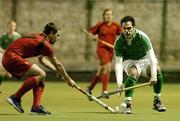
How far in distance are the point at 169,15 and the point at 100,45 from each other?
949 centimetres

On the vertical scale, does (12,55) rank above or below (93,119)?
above

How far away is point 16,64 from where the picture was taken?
1423 centimetres

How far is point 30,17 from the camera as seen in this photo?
1171 inches

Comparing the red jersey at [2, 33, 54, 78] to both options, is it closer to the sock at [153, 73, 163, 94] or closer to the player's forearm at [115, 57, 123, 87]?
the player's forearm at [115, 57, 123, 87]

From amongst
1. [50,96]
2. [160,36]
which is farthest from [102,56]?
[160,36]

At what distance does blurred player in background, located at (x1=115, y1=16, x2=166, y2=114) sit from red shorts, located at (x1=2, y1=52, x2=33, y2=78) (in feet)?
4.82

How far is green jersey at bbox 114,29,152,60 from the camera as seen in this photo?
14695 millimetres

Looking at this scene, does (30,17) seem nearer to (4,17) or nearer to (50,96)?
(4,17)

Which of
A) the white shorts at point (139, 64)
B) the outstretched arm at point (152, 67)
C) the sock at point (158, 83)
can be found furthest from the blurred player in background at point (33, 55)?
the sock at point (158, 83)

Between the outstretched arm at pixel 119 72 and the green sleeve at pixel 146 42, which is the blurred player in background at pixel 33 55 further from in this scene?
the green sleeve at pixel 146 42

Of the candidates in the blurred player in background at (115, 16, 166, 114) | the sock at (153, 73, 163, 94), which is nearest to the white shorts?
the blurred player in background at (115, 16, 166, 114)

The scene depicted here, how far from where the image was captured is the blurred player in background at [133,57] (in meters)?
14.6

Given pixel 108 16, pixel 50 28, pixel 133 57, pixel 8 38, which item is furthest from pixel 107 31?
pixel 50 28

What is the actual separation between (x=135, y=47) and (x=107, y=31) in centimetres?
523
